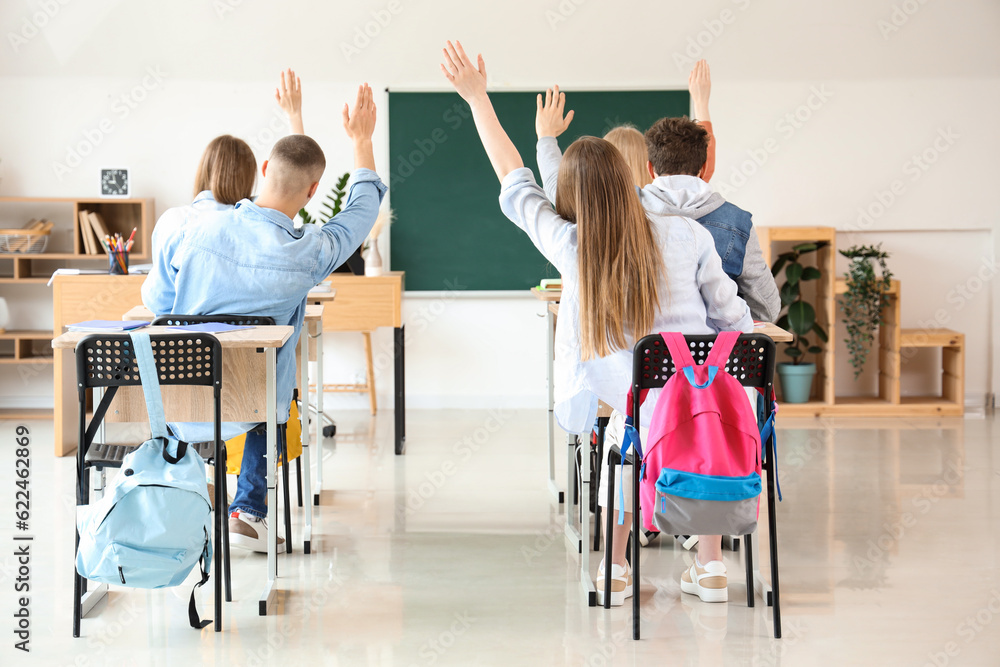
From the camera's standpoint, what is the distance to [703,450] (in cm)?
215

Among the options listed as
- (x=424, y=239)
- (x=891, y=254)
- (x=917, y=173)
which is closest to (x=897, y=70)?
(x=917, y=173)

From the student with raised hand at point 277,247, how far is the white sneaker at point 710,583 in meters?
1.39

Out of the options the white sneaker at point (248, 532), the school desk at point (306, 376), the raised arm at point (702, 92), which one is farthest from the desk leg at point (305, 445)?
the raised arm at point (702, 92)

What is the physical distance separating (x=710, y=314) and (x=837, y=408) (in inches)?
144

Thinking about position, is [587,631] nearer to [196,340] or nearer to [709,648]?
[709,648]

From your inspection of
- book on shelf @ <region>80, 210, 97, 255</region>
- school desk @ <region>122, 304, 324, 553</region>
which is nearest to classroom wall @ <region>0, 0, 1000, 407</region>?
book on shelf @ <region>80, 210, 97, 255</region>

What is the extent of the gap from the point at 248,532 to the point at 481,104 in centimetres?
170

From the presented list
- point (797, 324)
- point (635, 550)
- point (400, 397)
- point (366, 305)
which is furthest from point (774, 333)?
point (797, 324)

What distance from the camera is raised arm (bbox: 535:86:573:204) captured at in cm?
251

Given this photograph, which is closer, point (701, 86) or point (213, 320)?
point (213, 320)

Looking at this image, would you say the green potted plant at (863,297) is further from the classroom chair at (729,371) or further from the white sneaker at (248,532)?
the white sneaker at (248,532)

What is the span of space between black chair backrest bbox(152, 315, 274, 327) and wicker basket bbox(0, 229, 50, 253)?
344 centimetres

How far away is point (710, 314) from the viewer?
246cm

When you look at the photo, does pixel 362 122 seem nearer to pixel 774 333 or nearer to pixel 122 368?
pixel 122 368
